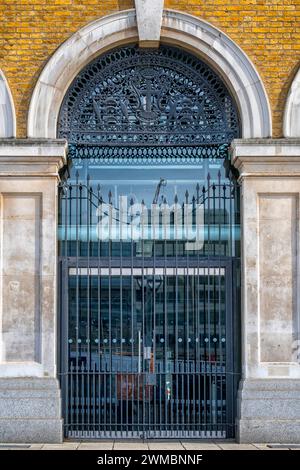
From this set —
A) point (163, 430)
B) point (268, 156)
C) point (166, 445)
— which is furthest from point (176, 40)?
point (166, 445)

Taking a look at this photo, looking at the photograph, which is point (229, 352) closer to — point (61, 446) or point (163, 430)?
point (163, 430)

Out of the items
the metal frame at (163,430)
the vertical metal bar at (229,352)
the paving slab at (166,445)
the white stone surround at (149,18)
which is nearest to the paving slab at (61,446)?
the metal frame at (163,430)

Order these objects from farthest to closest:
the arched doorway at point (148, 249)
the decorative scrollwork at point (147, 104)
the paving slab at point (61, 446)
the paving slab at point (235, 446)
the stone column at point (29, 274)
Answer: the decorative scrollwork at point (147, 104) < the arched doorway at point (148, 249) < the stone column at point (29, 274) < the paving slab at point (235, 446) < the paving slab at point (61, 446)

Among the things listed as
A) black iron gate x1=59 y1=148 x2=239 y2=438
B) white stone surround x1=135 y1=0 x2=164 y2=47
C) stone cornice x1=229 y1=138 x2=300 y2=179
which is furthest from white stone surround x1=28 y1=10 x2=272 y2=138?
black iron gate x1=59 y1=148 x2=239 y2=438

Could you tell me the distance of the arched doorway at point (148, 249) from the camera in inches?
416

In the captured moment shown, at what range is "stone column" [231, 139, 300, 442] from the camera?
10141 millimetres

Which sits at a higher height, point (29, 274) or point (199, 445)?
point (29, 274)

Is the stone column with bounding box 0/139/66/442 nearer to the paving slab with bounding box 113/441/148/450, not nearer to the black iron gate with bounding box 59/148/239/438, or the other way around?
the black iron gate with bounding box 59/148/239/438

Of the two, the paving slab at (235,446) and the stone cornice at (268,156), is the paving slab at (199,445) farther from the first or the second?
the stone cornice at (268,156)

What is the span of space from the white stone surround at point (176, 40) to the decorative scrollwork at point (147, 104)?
0.92ft

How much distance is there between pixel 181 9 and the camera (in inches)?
419

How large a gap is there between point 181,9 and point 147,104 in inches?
52.0

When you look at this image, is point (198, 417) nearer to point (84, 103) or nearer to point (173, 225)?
point (173, 225)

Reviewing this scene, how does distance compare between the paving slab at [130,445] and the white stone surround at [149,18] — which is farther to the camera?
the white stone surround at [149,18]
